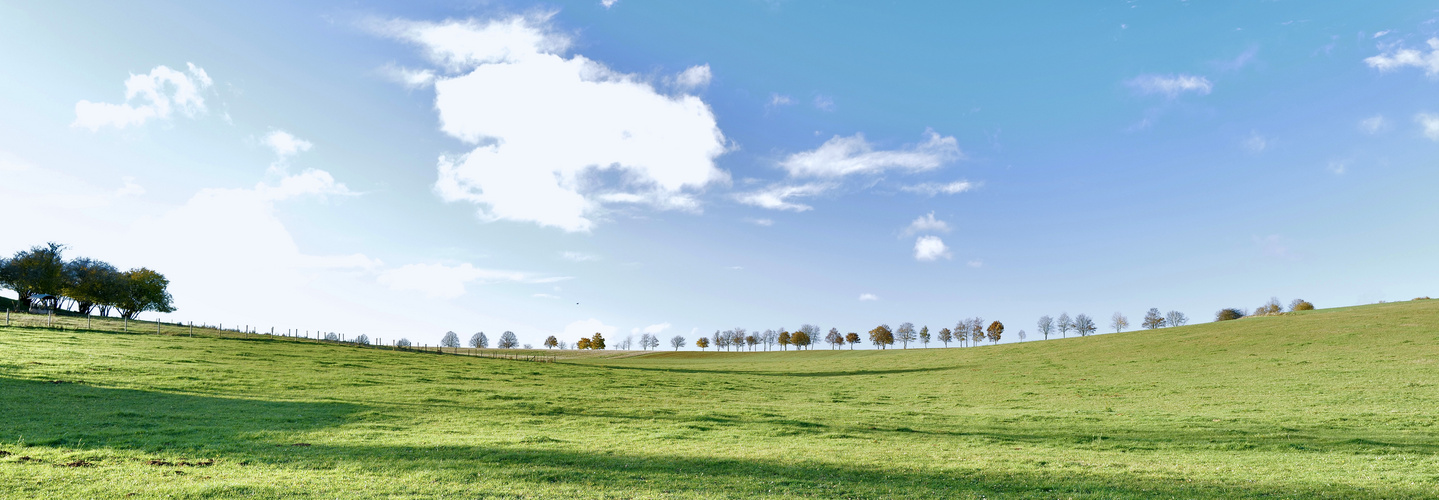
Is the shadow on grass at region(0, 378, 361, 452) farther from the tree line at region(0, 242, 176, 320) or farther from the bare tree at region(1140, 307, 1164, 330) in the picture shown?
the bare tree at region(1140, 307, 1164, 330)

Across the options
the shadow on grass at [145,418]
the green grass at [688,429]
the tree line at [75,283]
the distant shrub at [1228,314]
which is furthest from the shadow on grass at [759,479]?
the distant shrub at [1228,314]

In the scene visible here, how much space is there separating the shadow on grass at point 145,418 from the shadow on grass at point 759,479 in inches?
194

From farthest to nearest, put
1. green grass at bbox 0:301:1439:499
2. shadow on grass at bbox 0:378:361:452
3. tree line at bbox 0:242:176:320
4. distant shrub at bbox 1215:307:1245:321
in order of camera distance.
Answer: distant shrub at bbox 1215:307:1245:321 < tree line at bbox 0:242:176:320 < shadow on grass at bbox 0:378:361:452 < green grass at bbox 0:301:1439:499

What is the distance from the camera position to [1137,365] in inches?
2365

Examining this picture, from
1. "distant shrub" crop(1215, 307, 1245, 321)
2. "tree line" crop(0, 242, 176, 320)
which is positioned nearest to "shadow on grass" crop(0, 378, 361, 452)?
"tree line" crop(0, 242, 176, 320)

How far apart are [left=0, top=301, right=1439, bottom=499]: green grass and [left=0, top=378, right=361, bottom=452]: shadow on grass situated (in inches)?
6.2

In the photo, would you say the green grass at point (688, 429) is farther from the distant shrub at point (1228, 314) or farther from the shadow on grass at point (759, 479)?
the distant shrub at point (1228, 314)

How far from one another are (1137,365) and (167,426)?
7438 centimetres

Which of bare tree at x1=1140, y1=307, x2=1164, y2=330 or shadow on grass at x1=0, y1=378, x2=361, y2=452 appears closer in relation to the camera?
shadow on grass at x1=0, y1=378, x2=361, y2=452

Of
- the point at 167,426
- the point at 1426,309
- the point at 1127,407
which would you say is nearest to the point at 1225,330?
the point at 1426,309

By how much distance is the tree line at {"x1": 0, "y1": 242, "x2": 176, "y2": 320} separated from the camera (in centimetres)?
9431

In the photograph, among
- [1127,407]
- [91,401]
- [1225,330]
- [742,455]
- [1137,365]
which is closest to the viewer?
[742,455]

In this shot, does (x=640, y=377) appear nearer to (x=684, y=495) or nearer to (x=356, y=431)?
(x=356, y=431)

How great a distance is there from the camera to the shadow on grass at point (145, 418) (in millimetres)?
20219
